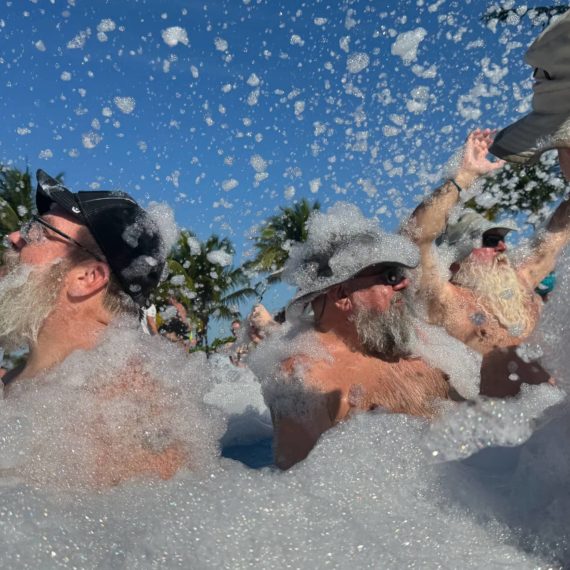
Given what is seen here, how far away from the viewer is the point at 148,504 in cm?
154

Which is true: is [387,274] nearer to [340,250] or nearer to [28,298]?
[340,250]

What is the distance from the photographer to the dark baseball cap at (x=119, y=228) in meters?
2.02

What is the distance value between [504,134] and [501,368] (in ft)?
2.32

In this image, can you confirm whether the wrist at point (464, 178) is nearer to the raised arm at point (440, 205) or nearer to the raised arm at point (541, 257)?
the raised arm at point (440, 205)

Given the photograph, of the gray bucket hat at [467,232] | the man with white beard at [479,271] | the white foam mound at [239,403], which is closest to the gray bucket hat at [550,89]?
the man with white beard at [479,271]

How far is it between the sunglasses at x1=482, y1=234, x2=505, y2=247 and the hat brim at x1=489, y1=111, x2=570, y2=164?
1.72 meters

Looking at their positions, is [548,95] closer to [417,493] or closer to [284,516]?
[417,493]

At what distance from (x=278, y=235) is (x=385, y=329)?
2119 centimetres

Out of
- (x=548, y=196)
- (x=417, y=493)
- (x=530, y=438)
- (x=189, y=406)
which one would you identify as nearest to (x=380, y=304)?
(x=189, y=406)

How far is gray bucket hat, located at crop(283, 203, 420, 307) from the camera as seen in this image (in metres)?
2.65

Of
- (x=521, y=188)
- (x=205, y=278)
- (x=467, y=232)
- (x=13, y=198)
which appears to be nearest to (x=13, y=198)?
(x=13, y=198)

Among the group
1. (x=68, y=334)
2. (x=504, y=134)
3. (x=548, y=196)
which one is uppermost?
(x=504, y=134)

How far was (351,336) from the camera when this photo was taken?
276 centimetres

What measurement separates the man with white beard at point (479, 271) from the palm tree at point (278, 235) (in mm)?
17690
